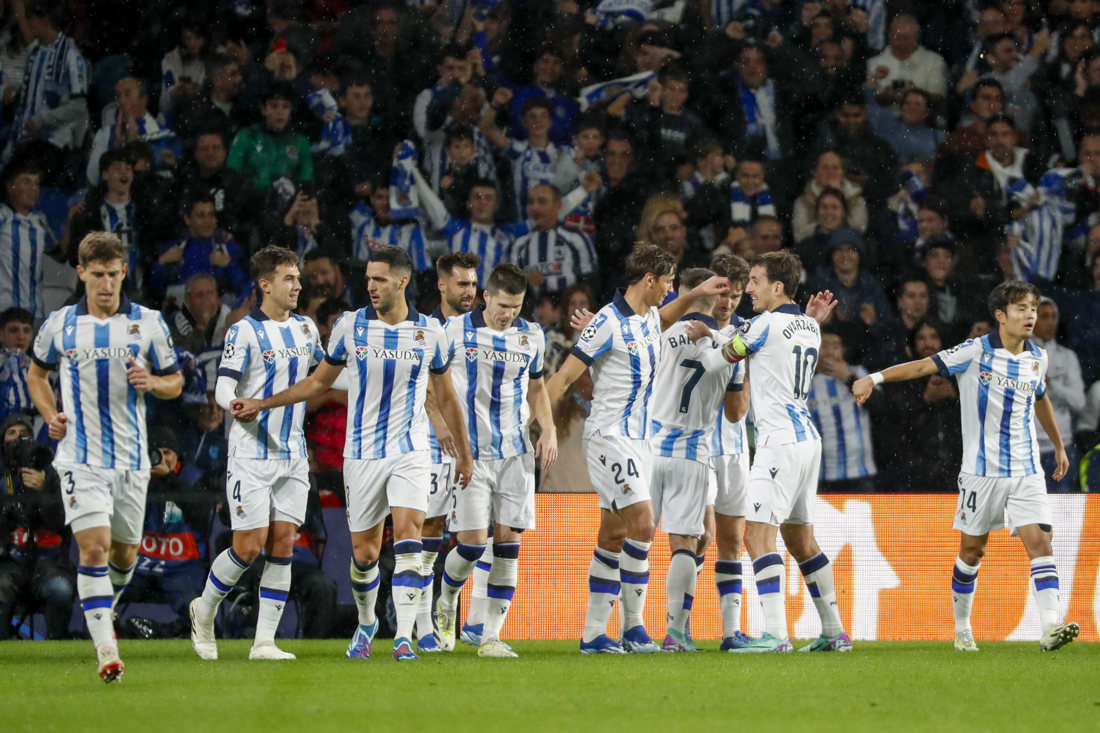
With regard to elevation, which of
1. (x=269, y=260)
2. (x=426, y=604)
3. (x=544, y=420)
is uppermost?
(x=269, y=260)

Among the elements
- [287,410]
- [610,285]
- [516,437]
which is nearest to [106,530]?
[287,410]

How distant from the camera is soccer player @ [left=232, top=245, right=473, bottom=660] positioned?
766 cm

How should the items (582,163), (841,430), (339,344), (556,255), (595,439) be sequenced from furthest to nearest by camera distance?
(582,163), (556,255), (841,430), (595,439), (339,344)

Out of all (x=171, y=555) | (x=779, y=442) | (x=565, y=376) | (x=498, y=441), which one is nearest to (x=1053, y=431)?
(x=779, y=442)

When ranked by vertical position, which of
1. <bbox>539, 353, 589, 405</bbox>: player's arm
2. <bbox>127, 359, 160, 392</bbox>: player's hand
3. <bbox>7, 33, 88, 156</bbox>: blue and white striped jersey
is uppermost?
<bbox>7, 33, 88, 156</bbox>: blue and white striped jersey

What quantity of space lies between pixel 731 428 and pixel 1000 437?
Result: 5.30 ft

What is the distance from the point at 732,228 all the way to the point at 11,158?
21.6 feet

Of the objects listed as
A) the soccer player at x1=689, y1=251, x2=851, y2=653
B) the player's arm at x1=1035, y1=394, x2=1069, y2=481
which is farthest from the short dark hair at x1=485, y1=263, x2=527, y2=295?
the player's arm at x1=1035, y1=394, x2=1069, y2=481

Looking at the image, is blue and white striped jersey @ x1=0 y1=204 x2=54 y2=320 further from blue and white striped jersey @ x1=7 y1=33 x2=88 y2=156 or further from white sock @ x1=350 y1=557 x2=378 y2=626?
white sock @ x1=350 y1=557 x2=378 y2=626

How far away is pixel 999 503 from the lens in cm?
868

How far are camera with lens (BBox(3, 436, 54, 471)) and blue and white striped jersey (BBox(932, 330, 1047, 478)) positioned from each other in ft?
20.6

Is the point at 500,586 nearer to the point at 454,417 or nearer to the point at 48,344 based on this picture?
the point at 454,417

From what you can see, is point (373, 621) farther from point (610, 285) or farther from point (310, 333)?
point (610, 285)

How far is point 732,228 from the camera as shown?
12914 mm
